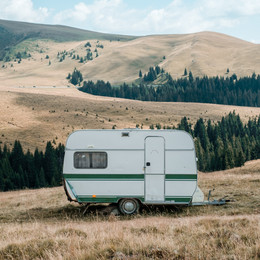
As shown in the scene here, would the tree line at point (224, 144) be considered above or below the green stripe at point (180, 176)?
below

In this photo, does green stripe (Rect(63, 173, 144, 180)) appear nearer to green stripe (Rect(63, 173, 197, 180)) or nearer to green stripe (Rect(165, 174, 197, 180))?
green stripe (Rect(63, 173, 197, 180))

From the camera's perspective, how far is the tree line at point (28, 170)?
2719 inches

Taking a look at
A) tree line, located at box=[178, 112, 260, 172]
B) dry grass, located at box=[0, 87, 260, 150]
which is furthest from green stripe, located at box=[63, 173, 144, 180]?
dry grass, located at box=[0, 87, 260, 150]

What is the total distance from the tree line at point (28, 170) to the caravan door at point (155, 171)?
186 feet

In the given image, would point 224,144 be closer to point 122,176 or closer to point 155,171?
point 155,171

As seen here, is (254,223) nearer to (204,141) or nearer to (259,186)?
(259,186)

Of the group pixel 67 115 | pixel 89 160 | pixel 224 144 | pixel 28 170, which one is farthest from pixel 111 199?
pixel 67 115

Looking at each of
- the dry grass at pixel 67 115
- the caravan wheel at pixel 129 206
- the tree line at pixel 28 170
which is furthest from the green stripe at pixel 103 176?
the dry grass at pixel 67 115

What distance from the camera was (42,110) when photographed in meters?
128

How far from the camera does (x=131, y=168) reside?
15.5 m

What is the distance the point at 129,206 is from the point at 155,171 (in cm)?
195

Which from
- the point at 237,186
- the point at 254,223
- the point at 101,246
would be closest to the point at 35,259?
the point at 101,246

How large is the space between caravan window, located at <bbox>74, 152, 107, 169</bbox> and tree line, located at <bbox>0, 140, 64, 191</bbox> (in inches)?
2181

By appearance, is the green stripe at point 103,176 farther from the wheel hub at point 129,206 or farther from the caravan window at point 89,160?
the wheel hub at point 129,206
